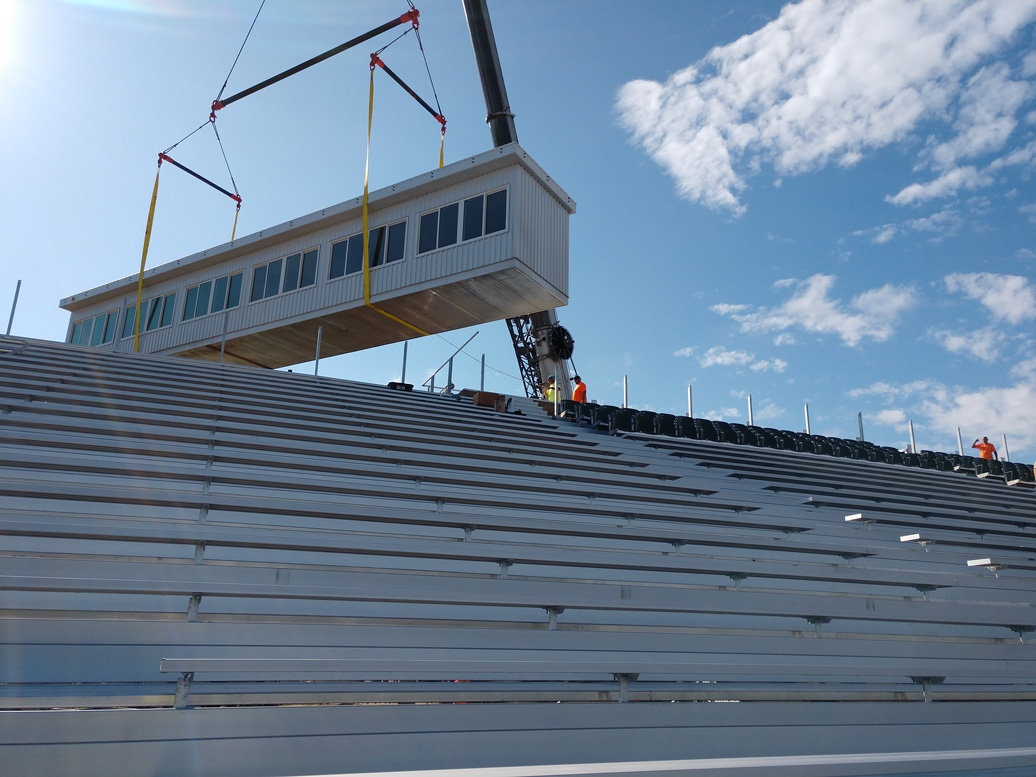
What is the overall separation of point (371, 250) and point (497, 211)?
2.39m

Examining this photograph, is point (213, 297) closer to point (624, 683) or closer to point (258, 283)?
point (258, 283)

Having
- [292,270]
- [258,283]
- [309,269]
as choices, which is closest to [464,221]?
[309,269]

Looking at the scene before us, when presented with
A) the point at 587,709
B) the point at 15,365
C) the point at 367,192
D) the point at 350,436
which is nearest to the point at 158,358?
the point at 15,365

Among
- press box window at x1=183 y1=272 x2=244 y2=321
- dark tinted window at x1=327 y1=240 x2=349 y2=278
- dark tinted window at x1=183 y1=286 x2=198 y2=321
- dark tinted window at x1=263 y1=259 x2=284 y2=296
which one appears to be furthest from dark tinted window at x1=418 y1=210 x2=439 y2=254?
dark tinted window at x1=183 y1=286 x2=198 y2=321

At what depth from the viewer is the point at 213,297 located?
14383 mm

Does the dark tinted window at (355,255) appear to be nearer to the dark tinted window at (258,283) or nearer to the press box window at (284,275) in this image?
the press box window at (284,275)

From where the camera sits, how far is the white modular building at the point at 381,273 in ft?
37.5

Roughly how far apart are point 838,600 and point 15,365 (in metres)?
6.69

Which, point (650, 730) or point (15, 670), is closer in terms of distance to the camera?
point (15, 670)

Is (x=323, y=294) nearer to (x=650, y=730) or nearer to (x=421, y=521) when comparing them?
(x=421, y=521)

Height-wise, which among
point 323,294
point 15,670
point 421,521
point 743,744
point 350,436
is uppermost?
point 323,294

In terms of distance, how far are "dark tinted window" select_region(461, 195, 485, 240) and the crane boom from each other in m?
3.48

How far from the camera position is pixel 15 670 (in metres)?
2.62

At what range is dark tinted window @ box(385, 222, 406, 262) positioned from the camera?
12219 millimetres
